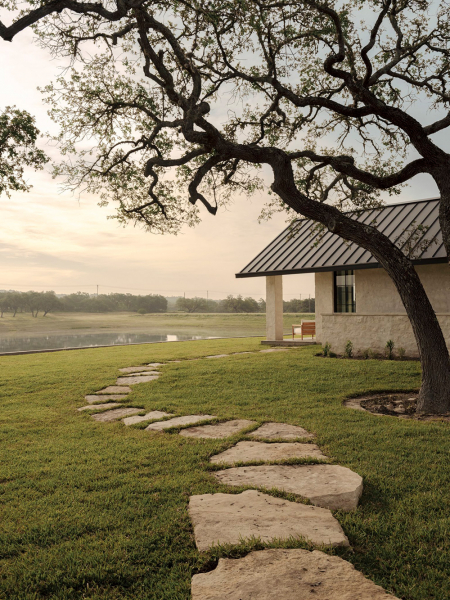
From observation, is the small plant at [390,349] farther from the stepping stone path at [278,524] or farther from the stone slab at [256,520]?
the stone slab at [256,520]

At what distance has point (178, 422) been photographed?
5.67 metres

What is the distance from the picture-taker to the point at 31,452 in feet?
15.2

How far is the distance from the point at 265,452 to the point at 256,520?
5.05 feet

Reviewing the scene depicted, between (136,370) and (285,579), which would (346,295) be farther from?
(285,579)

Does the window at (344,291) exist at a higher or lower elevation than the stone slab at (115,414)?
higher

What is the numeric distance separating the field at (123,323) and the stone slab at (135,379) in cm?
1163

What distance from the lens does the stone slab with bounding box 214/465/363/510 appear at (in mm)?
3156

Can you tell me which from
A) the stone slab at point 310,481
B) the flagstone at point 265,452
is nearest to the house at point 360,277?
the flagstone at point 265,452

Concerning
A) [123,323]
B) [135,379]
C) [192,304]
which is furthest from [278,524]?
[192,304]

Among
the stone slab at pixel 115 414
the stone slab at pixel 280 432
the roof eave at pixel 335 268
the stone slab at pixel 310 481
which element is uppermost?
the roof eave at pixel 335 268

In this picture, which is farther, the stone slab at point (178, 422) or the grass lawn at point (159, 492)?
the stone slab at point (178, 422)

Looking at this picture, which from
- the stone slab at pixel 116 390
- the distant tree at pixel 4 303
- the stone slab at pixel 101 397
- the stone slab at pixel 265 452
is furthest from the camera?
the distant tree at pixel 4 303

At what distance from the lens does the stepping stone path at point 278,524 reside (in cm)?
210

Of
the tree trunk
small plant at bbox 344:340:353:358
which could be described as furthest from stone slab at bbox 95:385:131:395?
small plant at bbox 344:340:353:358
